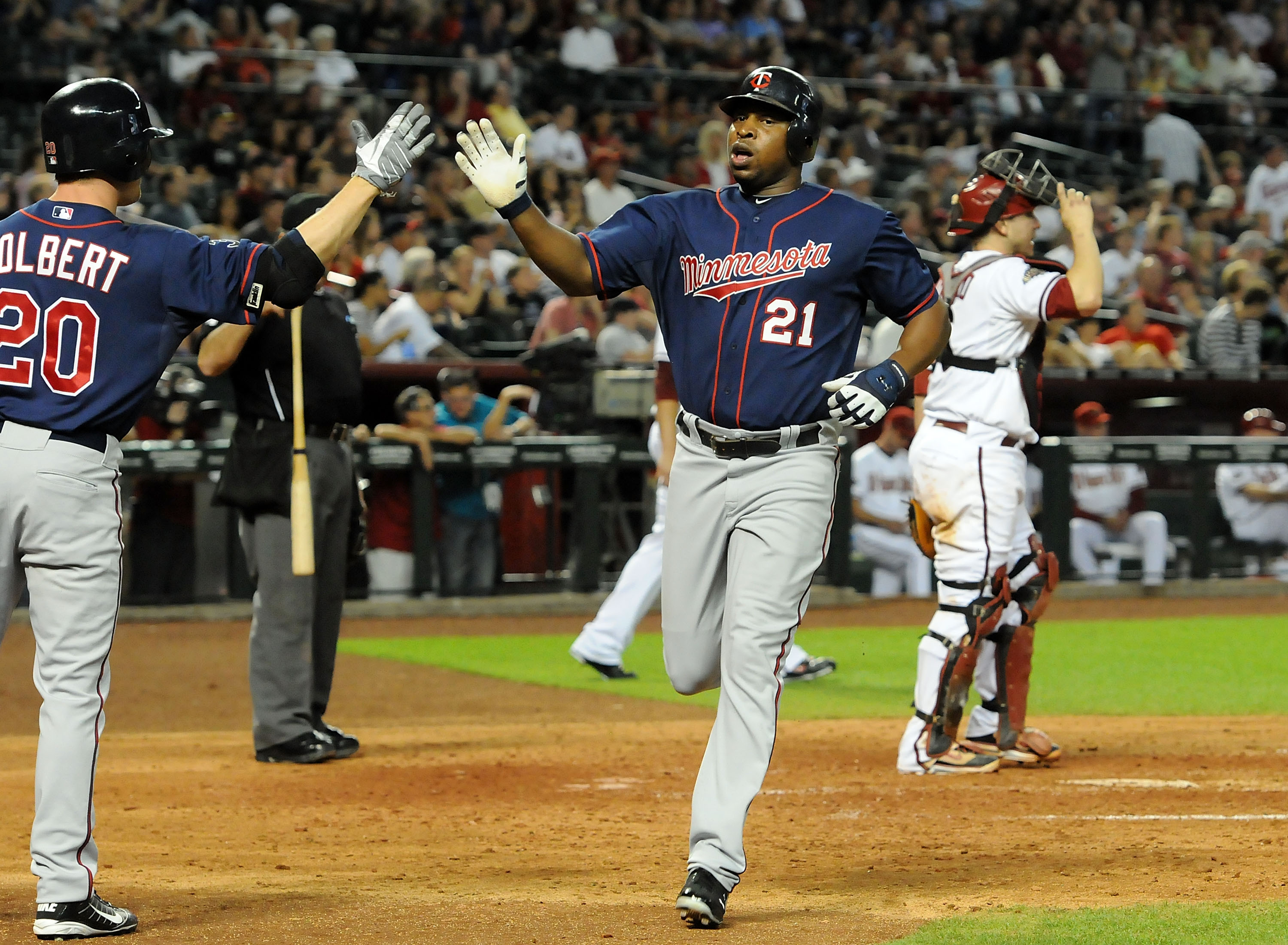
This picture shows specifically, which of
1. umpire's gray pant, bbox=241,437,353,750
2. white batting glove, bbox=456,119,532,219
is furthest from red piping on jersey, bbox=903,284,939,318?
umpire's gray pant, bbox=241,437,353,750

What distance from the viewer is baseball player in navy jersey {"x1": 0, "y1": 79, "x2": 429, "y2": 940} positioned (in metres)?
4.41

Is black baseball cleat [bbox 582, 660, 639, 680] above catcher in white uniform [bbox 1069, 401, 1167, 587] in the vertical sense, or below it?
below

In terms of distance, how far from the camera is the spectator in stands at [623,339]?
13320 millimetres

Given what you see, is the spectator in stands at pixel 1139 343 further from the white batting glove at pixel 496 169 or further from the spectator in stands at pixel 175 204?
the white batting glove at pixel 496 169

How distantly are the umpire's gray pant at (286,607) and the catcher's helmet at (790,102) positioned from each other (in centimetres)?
299

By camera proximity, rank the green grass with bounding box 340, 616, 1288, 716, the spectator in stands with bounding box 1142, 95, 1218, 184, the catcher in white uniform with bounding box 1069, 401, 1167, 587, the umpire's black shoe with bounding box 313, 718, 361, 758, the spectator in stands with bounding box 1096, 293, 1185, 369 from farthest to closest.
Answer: the spectator in stands with bounding box 1142, 95, 1218, 184 < the spectator in stands with bounding box 1096, 293, 1185, 369 < the catcher in white uniform with bounding box 1069, 401, 1167, 587 < the green grass with bounding box 340, 616, 1288, 716 < the umpire's black shoe with bounding box 313, 718, 361, 758

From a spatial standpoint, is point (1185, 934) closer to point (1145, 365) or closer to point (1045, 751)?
point (1045, 751)

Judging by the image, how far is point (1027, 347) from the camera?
6883 mm

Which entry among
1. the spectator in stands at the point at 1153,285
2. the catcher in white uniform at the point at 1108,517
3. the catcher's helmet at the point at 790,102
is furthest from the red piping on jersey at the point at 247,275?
the spectator in stands at the point at 1153,285

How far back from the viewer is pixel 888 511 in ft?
42.9

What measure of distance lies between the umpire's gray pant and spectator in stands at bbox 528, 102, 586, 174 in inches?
417

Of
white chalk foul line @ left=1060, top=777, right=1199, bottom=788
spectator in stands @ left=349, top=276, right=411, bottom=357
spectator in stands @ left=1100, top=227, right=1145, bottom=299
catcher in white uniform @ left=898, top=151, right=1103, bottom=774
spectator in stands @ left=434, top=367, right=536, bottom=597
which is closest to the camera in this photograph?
white chalk foul line @ left=1060, top=777, right=1199, bottom=788

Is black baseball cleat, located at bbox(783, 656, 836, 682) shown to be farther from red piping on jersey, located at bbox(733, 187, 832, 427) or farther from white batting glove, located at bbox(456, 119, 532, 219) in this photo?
white batting glove, located at bbox(456, 119, 532, 219)

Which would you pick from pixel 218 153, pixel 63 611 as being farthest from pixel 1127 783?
pixel 218 153
